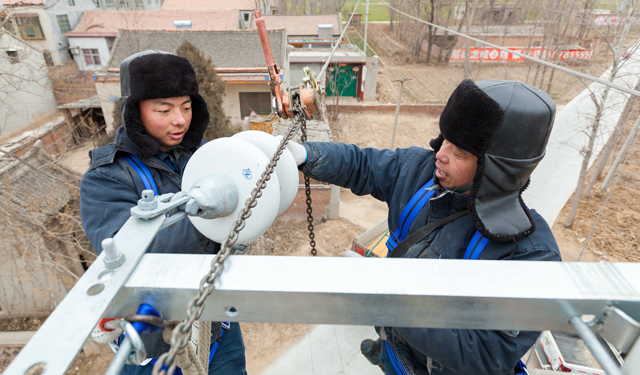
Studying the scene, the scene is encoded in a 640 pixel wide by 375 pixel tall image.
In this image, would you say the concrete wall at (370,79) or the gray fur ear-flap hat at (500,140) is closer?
the gray fur ear-flap hat at (500,140)

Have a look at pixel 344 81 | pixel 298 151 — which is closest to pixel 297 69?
pixel 344 81

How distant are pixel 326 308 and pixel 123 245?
608mm

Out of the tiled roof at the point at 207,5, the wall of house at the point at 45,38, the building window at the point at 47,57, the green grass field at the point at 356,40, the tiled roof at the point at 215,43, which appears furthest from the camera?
the green grass field at the point at 356,40

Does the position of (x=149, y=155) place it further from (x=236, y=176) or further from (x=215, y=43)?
(x=215, y=43)

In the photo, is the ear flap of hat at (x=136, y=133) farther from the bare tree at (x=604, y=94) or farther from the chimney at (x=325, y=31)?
the chimney at (x=325, y=31)

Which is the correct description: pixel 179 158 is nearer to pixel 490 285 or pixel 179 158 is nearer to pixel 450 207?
pixel 450 207

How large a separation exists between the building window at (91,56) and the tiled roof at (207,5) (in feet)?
27.0

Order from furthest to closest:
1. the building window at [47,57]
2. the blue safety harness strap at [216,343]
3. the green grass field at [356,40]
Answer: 1. the green grass field at [356,40]
2. the building window at [47,57]
3. the blue safety harness strap at [216,343]

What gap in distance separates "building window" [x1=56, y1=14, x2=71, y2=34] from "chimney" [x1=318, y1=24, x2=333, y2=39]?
61.7 feet

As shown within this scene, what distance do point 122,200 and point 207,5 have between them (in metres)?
33.1

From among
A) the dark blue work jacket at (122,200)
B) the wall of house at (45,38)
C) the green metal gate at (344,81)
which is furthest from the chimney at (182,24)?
the dark blue work jacket at (122,200)

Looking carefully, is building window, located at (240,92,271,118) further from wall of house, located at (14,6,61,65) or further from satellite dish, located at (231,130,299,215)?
satellite dish, located at (231,130,299,215)

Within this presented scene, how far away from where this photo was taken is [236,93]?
17.6 metres

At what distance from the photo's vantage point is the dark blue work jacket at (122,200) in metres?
1.76
